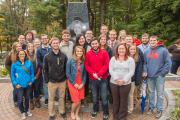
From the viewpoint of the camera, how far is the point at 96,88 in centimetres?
637

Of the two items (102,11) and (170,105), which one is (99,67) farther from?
(102,11)

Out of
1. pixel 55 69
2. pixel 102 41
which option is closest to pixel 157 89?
pixel 102 41

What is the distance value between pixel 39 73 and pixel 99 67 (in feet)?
5.81

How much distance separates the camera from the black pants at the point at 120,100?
5.90 m

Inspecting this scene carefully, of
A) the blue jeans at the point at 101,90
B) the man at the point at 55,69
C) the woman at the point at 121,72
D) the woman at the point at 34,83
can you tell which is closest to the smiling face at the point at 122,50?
the woman at the point at 121,72

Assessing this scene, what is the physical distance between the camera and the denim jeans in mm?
6426

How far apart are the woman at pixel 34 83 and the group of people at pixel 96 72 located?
0.29 ft

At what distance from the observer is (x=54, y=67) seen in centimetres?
609

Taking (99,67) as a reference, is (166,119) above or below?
below

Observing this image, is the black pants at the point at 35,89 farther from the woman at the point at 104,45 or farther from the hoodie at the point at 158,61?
the hoodie at the point at 158,61

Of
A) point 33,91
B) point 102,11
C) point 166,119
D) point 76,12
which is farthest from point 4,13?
point 166,119

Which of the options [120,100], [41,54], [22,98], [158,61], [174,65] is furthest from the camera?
[174,65]

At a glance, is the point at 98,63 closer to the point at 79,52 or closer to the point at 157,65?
the point at 79,52

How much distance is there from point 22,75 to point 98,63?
1845 mm
